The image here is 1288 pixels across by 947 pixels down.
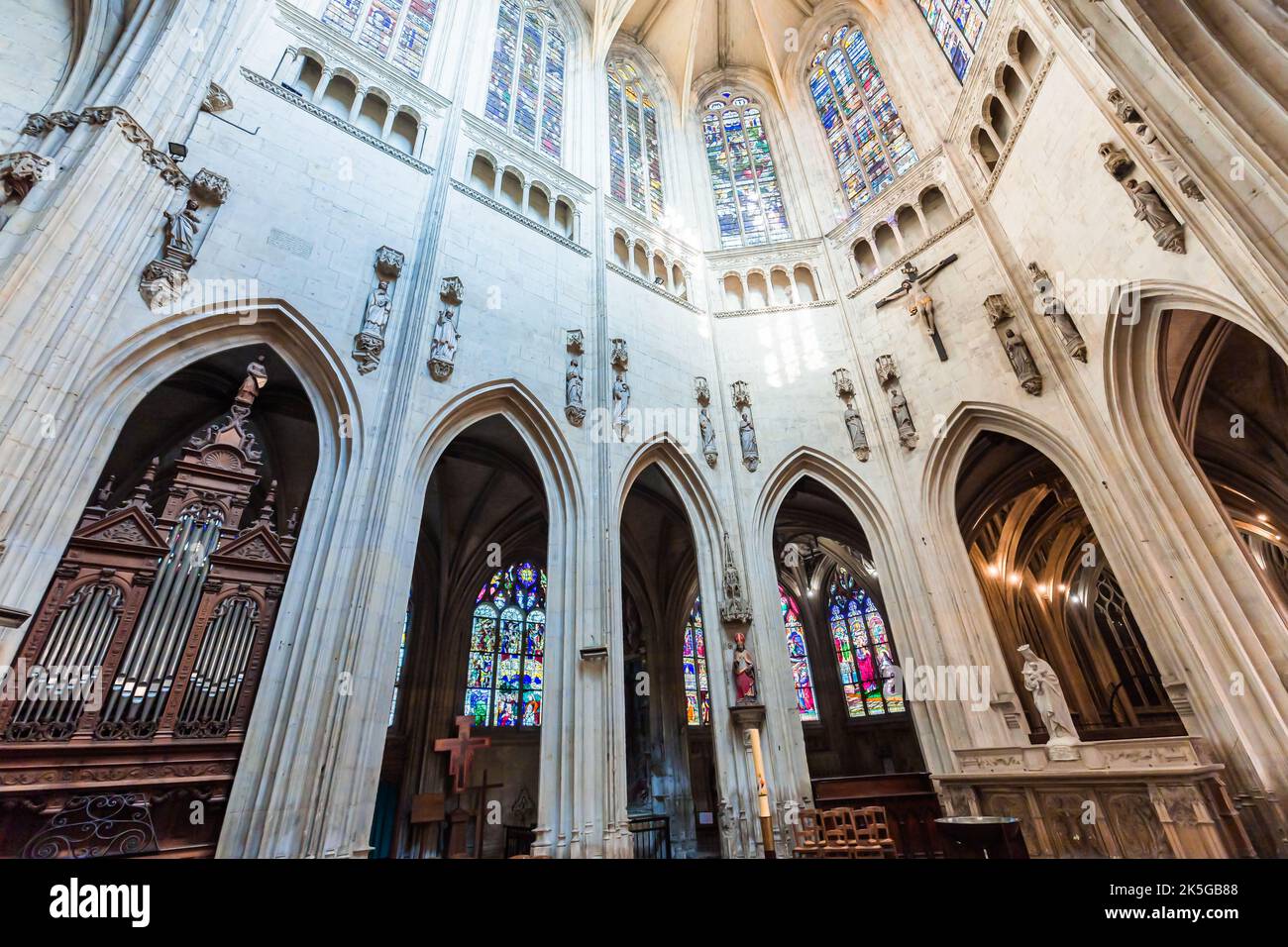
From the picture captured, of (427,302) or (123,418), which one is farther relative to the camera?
(427,302)

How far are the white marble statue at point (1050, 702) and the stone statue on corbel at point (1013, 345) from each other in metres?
4.34

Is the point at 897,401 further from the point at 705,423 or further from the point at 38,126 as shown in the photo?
the point at 38,126

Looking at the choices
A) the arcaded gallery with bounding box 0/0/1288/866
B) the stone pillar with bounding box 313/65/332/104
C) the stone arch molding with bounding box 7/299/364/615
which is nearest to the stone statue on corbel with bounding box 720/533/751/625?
the arcaded gallery with bounding box 0/0/1288/866

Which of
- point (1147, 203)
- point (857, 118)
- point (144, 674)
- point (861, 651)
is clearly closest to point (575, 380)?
point (144, 674)

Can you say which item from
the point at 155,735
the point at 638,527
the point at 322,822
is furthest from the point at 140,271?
the point at 638,527

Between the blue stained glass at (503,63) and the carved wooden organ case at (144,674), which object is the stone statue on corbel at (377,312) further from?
the blue stained glass at (503,63)

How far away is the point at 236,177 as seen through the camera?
722 cm

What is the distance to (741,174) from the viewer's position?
51.9ft

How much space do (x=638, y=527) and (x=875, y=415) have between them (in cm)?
686

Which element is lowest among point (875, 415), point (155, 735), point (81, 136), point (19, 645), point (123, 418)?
point (155, 735)

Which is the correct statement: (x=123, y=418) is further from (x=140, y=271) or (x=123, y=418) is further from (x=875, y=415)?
(x=875, y=415)

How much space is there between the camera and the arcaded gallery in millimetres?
5184

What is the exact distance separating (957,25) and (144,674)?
54.7 ft

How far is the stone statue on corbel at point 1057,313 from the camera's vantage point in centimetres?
859
